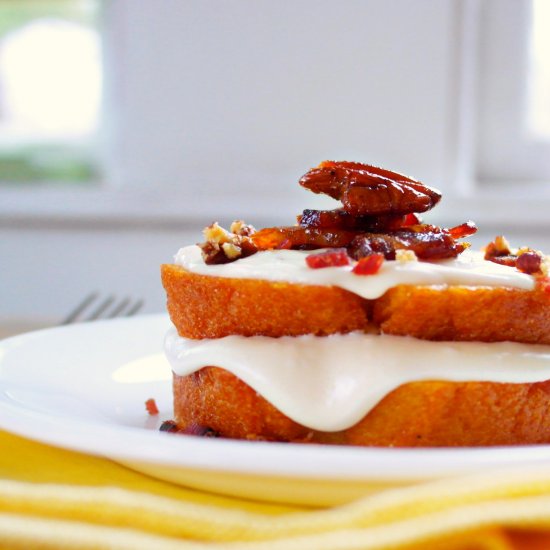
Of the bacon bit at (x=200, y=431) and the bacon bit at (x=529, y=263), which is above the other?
the bacon bit at (x=529, y=263)

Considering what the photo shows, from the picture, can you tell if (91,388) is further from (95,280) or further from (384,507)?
(95,280)

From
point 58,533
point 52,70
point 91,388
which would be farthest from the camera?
point 52,70

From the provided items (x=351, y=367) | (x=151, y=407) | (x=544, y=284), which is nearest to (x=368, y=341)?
(x=351, y=367)

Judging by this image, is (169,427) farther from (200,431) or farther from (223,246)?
(223,246)

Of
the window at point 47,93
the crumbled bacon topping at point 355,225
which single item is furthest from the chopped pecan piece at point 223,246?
the window at point 47,93

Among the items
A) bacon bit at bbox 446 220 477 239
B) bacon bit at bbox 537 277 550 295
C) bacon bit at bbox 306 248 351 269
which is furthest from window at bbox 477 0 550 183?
bacon bit at bbox 306 248 351 269

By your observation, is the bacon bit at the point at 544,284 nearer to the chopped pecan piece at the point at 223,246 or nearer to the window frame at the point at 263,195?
the chopped pecan piece at the point at 223,246

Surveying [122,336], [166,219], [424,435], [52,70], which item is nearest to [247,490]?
[424,435]
